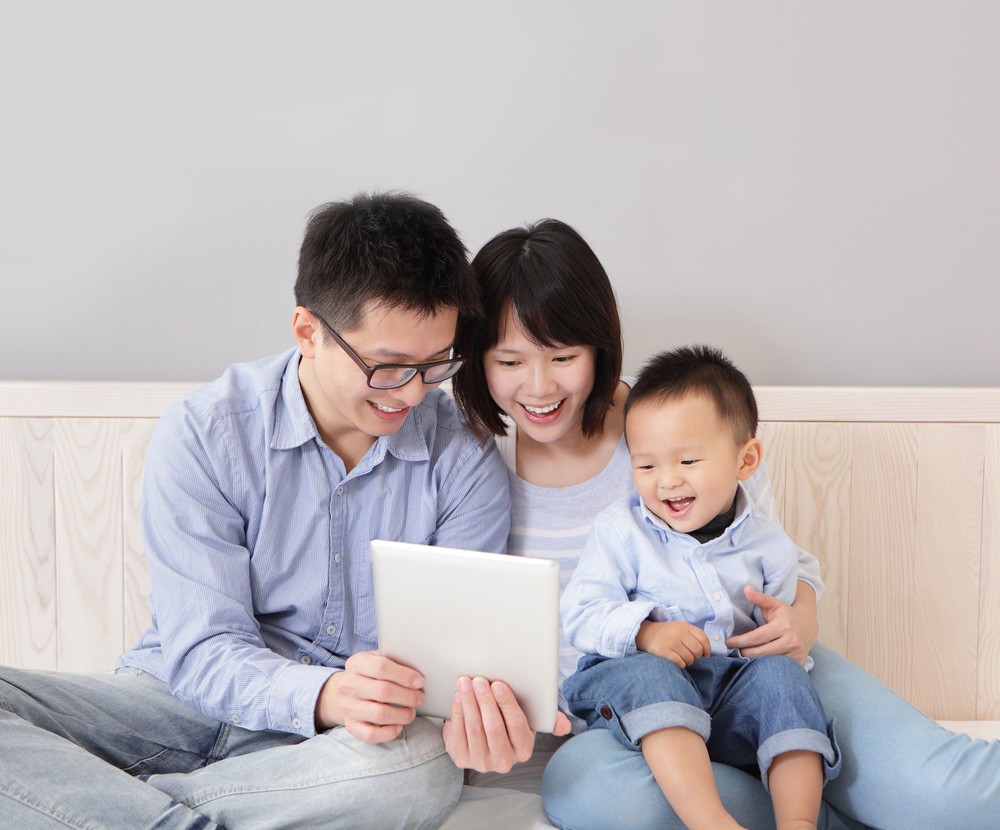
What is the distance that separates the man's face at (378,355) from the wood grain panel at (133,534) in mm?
485

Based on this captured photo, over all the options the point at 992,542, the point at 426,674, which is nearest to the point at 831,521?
the point at 992,542

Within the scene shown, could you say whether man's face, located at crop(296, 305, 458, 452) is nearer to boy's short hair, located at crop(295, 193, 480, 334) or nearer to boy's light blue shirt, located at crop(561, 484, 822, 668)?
boy's short hair, located at crop(295, 193, 480, 334)

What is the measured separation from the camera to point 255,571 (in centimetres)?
138

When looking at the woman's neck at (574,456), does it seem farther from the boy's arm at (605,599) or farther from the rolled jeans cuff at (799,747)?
the rolled jeans cuff at (799,747)

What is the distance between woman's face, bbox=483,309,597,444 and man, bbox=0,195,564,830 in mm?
104

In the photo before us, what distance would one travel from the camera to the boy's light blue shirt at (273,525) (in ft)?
4.12

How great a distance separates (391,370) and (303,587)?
368 millimetres

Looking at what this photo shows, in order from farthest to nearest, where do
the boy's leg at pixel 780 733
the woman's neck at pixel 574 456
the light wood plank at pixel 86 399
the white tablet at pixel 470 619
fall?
the light wood plank at pixel 86 399 < the woman's neck at pixel 574 456 < the boy's leg at pixel 780 733 < the white tablet at pixel 470 619

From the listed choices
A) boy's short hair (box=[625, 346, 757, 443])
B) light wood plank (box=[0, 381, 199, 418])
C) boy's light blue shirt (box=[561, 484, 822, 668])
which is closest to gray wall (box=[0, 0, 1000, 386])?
→ light wood plank (box=[0, 381, 199, 418])

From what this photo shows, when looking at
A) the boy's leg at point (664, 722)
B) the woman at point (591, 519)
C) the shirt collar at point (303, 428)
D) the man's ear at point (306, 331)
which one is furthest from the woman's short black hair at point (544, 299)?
the boy's leg at point (664, 722)

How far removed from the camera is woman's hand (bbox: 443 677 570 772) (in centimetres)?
112

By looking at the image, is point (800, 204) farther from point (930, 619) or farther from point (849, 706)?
point (849, 706)

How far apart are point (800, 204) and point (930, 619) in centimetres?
81

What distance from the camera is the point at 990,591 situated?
67.8 inches
